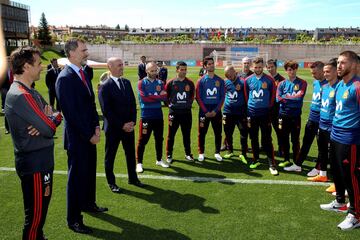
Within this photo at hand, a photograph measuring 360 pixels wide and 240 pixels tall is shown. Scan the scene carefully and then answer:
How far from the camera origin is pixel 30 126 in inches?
133

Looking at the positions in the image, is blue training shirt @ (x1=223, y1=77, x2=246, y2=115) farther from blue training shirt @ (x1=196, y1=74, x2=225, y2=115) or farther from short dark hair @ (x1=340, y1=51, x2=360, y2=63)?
short dark hair @ (x1=340, y1=51, x2=360, y2=63)

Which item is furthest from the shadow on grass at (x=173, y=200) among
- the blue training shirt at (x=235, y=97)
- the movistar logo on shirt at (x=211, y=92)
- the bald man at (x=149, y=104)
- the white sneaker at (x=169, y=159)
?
the blue training shirt at (x=235, y=97)

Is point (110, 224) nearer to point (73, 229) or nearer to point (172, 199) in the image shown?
point (73, 229)

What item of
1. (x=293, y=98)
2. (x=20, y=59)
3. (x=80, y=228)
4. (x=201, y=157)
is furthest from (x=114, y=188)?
(x=293, y=98)

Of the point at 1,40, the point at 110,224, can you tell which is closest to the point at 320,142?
the point at 110,224

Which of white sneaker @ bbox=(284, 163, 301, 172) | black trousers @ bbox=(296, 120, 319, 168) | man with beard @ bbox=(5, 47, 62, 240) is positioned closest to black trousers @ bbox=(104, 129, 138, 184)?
man with beard @ bbox=(5, 47, 62, 240)

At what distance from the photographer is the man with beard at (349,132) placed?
14.5 ft

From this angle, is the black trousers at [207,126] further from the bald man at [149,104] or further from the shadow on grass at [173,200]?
the shadow on grass at [173,200]

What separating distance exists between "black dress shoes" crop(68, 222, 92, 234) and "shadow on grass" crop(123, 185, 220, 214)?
1232mm

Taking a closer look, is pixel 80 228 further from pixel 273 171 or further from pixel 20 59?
pixel 273 171

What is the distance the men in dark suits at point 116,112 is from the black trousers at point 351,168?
333 cm

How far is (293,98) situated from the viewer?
6.87 metres

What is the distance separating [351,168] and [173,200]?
9.05 ft

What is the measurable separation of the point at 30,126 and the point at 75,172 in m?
1.26
